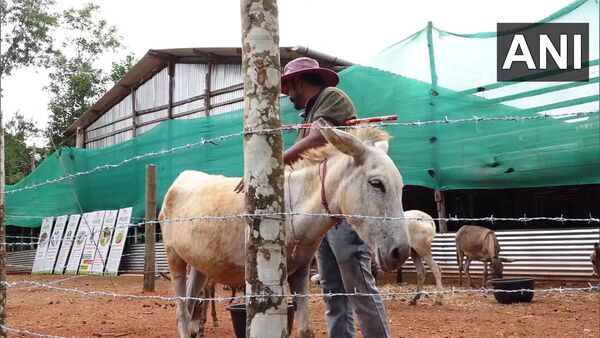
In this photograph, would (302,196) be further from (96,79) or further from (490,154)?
(96,79)

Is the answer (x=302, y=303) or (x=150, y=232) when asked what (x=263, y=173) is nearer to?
(x=302, y=303)

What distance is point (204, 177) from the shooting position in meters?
4.74

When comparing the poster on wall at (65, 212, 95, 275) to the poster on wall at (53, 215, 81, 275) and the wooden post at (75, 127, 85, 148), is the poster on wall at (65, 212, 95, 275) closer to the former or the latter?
the poster on wall at (53, 215, 81, 275)

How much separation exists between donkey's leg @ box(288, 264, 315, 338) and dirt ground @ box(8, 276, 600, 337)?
1989 millimetres

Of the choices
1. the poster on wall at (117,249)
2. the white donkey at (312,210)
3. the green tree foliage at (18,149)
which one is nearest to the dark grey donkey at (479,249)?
the white donkey at (312,210)

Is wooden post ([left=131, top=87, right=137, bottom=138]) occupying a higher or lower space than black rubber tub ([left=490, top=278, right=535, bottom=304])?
higher

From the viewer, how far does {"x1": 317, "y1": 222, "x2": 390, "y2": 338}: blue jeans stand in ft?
10.1

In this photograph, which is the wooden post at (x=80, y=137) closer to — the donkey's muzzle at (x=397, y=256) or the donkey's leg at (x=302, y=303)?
the donkey's leg at (x=302, y=303)

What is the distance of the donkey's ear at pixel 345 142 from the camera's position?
8.87 ft

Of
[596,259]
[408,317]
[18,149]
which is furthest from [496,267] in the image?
[18,149]

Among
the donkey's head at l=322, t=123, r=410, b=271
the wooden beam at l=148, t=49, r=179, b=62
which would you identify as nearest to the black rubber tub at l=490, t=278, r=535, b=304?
the donkey's head at l=322, t=123, r=410, b=271

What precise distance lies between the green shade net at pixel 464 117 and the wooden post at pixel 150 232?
40 centimetres

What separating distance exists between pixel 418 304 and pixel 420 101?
3054mm

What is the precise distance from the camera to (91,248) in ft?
44.5
